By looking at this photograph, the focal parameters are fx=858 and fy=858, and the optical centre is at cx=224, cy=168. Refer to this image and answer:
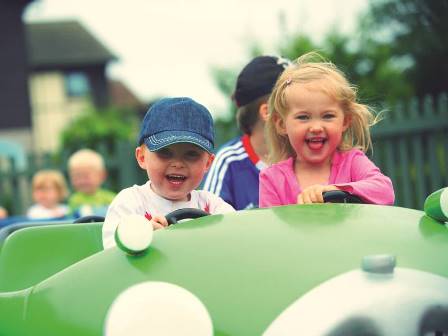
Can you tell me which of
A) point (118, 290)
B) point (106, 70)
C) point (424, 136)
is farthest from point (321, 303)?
point (106, 70)

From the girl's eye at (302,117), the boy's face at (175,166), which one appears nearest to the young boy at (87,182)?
the boy's face at (175,166)

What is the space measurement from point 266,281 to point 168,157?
2.97 ft

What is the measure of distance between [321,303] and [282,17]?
1451cm

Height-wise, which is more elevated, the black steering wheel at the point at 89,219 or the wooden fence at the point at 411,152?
the black steering wheel at the point at 89,219

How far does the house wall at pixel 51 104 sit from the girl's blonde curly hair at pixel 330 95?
35.6 m

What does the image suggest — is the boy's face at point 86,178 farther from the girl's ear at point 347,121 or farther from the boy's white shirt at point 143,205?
the girl's ear at point 347,121

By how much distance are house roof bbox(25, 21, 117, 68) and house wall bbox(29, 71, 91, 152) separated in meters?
0.92

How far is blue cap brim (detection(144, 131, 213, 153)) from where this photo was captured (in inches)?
108

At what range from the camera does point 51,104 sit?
38.5 m

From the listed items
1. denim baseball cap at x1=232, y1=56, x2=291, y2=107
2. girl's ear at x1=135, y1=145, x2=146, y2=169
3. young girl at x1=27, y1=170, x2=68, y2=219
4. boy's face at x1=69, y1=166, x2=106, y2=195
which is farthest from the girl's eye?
young girl at x1=27, y1=170, x2=68, y2=219

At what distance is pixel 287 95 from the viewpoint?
3.05m

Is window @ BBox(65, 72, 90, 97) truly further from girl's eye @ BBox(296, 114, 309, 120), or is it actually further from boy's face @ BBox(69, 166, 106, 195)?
girl's eye @ BBox(296, 114, 309, 120)

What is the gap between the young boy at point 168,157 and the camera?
109 inches

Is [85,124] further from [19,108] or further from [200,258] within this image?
[200,258]
